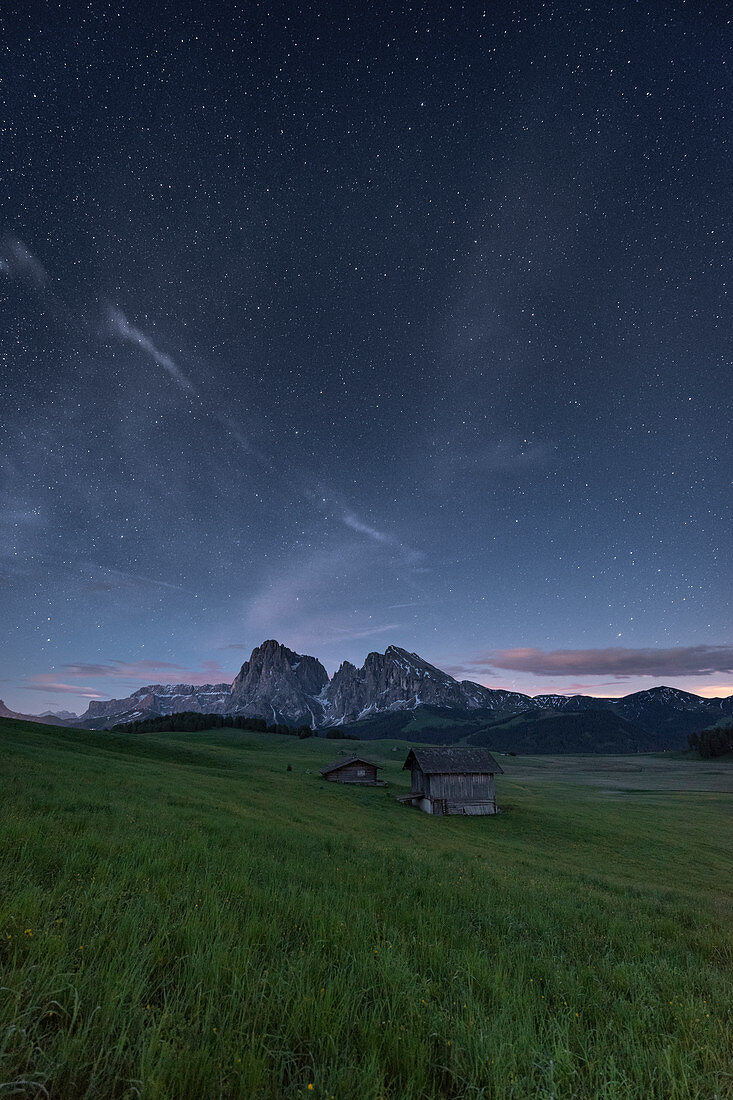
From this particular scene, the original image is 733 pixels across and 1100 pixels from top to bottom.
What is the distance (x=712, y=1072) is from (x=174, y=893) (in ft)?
17.9

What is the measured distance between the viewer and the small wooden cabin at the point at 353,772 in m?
62.2

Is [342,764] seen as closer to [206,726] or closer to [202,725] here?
[202,725]

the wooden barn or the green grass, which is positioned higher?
the green grass

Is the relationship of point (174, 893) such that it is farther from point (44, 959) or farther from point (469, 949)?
point (469, 949)

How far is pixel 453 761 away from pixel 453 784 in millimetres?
2544

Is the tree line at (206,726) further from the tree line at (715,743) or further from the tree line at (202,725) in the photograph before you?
the tree line at (715,743)

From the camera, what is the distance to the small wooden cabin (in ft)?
204

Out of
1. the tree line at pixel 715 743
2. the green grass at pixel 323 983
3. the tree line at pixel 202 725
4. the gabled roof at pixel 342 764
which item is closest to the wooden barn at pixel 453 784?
the gabled roof at pixel 342 764

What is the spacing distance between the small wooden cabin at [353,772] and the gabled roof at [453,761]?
10.3 meters

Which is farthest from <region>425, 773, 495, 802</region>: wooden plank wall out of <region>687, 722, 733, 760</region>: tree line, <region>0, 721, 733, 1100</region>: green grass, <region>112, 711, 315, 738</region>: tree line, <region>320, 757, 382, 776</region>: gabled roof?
<region>687, 722, 733, 760</region>: tree line

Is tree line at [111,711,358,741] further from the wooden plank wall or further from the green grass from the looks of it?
the green grass

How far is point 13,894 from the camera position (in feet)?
15.2

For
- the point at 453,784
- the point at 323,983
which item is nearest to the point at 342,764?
the point at 453,784

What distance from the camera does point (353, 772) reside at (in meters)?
63.2
